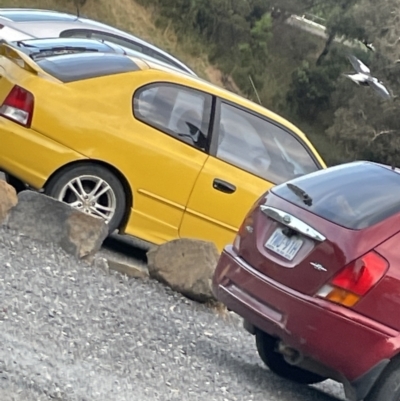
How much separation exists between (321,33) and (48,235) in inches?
1877

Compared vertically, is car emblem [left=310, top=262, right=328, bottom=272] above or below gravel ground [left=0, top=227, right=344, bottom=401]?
above

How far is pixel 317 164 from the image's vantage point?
9227mm

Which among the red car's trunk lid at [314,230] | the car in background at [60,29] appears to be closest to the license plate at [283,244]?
the red car's trunk lid at [314,230]

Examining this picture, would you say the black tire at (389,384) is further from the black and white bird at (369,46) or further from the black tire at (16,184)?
the black and white bird at (369,46)

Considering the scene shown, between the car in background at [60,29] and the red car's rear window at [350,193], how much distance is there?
6977 mm

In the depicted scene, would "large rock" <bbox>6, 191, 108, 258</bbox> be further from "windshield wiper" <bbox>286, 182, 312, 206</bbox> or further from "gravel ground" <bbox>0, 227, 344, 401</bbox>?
"windshield wiper" <bbox>286, 182, 312, 206</bbox>

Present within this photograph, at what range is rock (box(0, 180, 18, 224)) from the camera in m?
7.79

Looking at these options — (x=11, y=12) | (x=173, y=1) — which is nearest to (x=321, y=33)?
(x=173, y=1)

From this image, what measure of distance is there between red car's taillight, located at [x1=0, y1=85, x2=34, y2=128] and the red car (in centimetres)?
259

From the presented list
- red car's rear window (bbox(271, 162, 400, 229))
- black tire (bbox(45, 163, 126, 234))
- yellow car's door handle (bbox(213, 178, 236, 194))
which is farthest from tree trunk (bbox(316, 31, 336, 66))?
red car's rear window (bbox(271, 162, 400, 229))

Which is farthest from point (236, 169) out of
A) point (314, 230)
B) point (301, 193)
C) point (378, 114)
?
point (378, 114)

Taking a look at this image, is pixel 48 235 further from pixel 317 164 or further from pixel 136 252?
pixel 317 164

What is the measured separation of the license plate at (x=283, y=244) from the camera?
5977mm

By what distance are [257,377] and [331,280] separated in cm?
114
